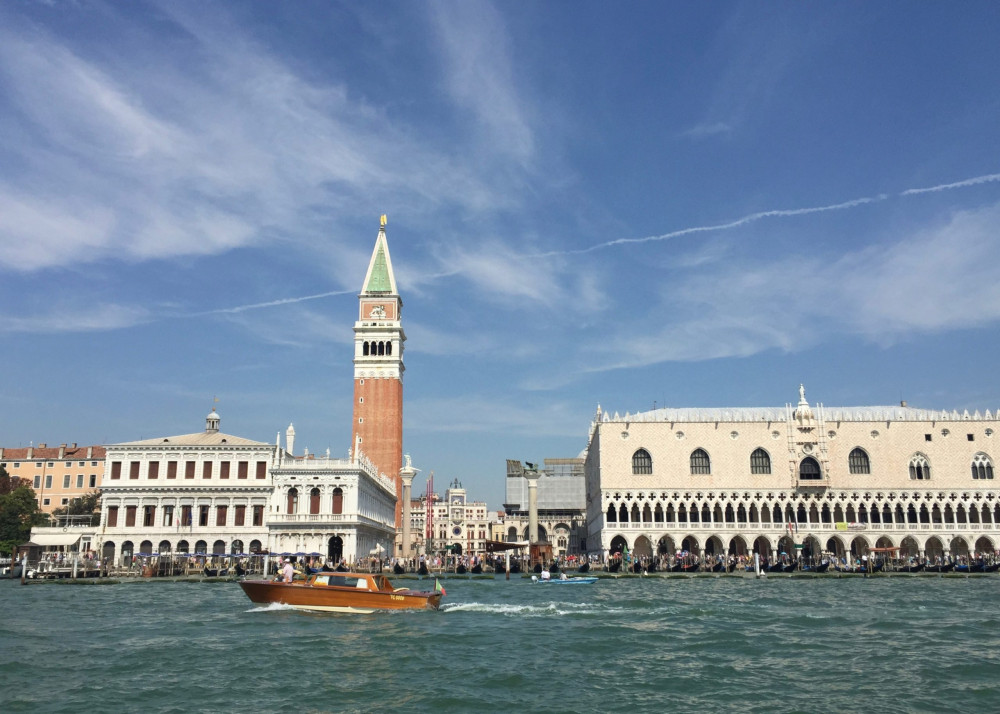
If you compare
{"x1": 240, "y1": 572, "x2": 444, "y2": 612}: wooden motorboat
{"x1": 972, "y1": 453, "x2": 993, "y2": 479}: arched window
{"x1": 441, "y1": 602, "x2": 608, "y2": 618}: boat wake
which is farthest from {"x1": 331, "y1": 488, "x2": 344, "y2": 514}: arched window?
{"x1": 972, "y1": 453, "x2": 993, "y2": 479}: arched window

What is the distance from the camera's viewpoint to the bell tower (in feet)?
244

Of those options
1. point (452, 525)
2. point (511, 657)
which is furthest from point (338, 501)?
point (452, 525)

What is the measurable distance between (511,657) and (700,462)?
160 feet

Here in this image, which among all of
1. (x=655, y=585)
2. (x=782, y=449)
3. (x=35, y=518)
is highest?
(x=782, y=449)

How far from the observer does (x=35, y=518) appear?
63.2 metres

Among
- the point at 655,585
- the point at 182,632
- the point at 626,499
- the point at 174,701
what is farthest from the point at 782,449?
the point at 174,701

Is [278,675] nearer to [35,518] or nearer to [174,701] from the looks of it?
[174,701]

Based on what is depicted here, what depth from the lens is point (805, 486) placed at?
6250 cm

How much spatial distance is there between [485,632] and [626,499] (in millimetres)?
43552

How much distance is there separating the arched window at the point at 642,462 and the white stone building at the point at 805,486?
0.08m

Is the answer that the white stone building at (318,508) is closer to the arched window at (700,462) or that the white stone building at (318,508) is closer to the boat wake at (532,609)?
the arched window at (700,462)

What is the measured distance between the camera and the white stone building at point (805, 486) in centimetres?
6238

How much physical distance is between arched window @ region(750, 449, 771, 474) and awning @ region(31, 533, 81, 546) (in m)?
47.3

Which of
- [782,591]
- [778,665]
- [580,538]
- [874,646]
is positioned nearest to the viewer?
[778,665]
